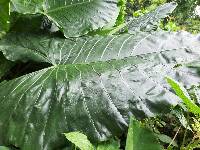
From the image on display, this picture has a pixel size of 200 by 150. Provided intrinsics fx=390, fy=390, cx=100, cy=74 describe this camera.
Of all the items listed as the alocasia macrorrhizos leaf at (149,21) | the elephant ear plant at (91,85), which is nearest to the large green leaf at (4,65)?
the elephant ear plant at (91,85)

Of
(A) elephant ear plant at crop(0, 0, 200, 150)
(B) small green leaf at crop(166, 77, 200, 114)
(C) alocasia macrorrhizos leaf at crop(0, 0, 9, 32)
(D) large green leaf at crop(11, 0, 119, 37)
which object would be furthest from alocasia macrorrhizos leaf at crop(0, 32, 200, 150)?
(C) alocasia macrorrhizos leaf at crop(0, 0, 9, 32)

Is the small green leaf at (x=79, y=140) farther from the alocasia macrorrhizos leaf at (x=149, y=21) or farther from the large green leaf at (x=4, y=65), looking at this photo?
the alocasia macrorrhizos leaf at (x=149, y=21)

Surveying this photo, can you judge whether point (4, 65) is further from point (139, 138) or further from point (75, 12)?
point (139, 138)

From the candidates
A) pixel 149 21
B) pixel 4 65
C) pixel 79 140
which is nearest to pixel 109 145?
pixel 79 140

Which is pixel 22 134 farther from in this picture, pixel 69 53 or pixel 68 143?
pixel 69 53

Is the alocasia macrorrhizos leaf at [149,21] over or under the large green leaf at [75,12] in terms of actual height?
under

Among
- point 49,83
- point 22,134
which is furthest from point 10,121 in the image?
point 49,83
